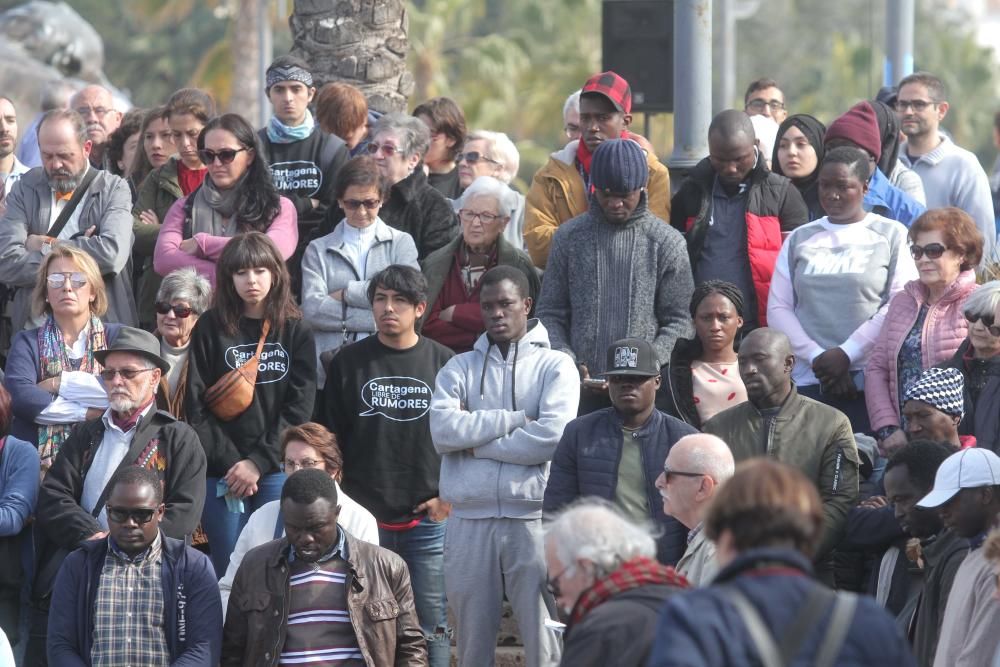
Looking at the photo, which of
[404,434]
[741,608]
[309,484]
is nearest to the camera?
[741,608]

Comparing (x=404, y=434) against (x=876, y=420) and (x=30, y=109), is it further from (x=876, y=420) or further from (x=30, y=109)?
(x=30, y=109)

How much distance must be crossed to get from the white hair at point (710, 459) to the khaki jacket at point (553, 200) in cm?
281

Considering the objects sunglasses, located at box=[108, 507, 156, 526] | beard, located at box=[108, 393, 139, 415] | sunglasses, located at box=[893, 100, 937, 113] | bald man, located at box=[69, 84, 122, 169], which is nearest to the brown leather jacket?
sunglasses, located at box=[108, 507, 156, 526]

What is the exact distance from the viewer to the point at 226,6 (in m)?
34.4

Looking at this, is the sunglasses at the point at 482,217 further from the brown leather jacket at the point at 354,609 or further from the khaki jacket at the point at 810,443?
the brown leather jacket at the point at 354,609

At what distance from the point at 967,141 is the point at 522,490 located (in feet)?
146

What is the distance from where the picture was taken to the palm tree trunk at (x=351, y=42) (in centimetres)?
1256

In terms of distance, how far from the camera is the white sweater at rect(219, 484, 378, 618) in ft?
25.5

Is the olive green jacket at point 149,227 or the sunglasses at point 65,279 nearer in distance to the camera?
the sunglasses at point 65,279

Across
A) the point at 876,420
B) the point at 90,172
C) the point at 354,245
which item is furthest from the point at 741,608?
the point at 90,172

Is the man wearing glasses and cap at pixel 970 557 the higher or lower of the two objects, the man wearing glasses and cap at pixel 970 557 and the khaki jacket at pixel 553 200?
the lower

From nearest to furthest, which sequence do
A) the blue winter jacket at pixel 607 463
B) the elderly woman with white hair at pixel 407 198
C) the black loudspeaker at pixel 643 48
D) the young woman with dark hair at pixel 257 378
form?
1. the blue winter jacket at pixel 607 463
2. the young woman with dark hair at pixel 257 378
3. the elderly woman with white hair at pixel 407 198
4. the black loudspeaker at pixel 643 48

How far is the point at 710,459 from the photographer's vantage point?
6.70 m

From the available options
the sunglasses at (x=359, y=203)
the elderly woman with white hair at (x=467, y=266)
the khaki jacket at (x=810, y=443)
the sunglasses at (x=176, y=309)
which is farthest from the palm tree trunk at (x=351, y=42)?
the khaki jacket at (x=810, y=443)
